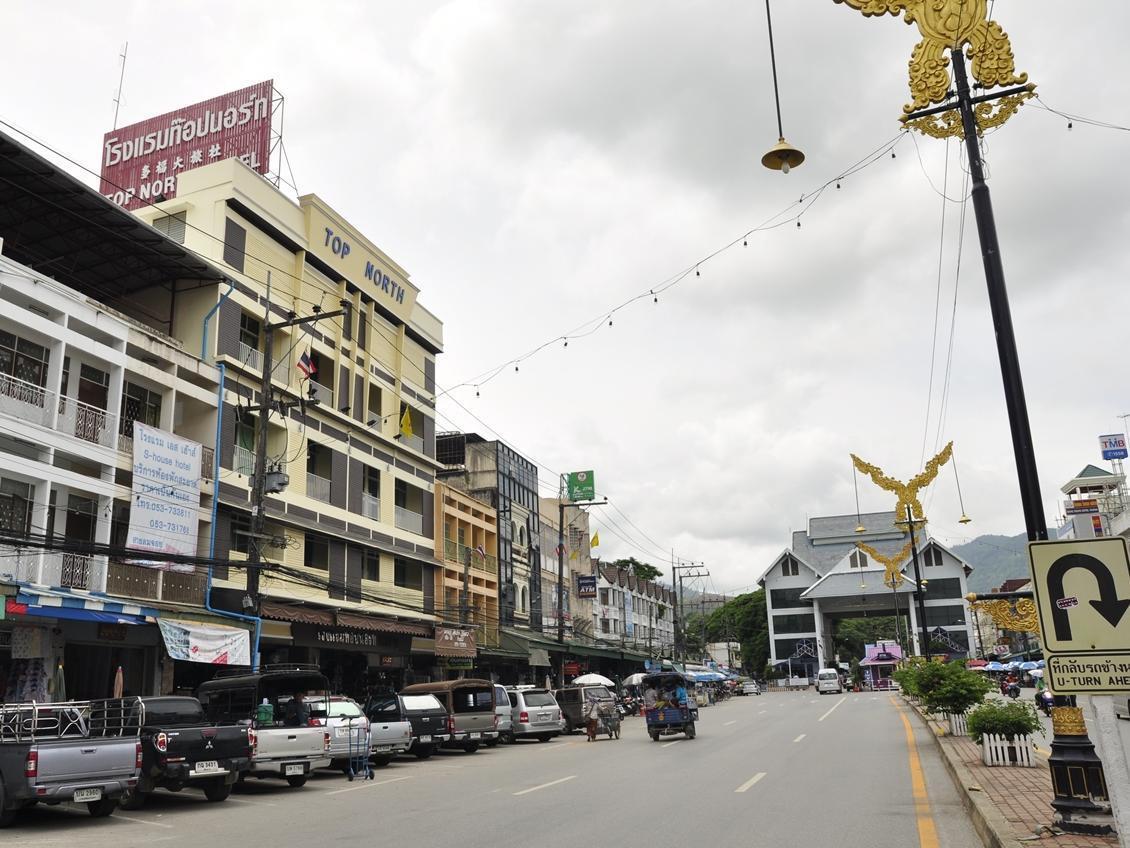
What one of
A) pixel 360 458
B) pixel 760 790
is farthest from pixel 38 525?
pixel 760 790

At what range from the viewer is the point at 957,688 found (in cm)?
1914

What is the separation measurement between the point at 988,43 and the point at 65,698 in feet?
72.8

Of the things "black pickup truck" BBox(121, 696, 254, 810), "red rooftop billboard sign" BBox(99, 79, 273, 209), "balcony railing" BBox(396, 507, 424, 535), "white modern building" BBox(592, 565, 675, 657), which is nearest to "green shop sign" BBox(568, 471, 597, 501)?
"white modern building" BBox(592, 565, 675, 657)

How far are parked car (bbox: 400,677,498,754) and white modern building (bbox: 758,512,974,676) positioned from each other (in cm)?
6328

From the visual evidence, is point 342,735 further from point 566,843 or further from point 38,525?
point 566,843

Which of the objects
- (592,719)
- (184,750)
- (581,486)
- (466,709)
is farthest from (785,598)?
(184,750)

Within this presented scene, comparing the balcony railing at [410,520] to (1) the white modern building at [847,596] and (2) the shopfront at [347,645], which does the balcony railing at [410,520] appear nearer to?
(2) the shopfront at [347,645]

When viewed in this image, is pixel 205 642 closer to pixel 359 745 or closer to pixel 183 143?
pixel 359 745

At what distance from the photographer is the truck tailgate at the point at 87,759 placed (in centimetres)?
1180

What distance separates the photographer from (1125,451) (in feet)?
240

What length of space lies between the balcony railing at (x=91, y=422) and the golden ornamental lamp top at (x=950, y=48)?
19.4 m

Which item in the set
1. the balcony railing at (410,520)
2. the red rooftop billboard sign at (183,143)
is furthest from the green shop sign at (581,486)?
the red rooftop billboard sign at (183,143)

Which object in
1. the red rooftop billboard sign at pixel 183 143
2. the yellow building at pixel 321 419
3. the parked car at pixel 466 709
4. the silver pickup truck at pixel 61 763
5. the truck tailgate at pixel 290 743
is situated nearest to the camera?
the silver pickup truck at pixel 61 763

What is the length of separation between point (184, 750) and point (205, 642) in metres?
9.18
